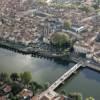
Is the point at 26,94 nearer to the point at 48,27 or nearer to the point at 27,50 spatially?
the point at 27,50

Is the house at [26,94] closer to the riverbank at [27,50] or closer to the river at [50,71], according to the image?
the river at [50,71]

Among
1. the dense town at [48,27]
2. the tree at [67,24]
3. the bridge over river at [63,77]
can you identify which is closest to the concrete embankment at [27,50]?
the dense town at [48,27]

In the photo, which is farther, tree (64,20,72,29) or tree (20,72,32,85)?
tree (64,20,72,29)

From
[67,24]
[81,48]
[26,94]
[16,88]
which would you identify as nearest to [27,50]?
[81,48]

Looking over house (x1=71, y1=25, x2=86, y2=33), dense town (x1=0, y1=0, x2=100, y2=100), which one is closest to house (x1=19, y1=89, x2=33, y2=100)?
dense town (x1=0, y1=0, x2=100, y2=100)

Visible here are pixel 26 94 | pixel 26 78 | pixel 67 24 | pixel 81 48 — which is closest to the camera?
pixel 26 94

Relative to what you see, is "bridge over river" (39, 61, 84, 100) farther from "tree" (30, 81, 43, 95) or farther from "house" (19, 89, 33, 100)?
"house" (19, 89, 33, 100)
